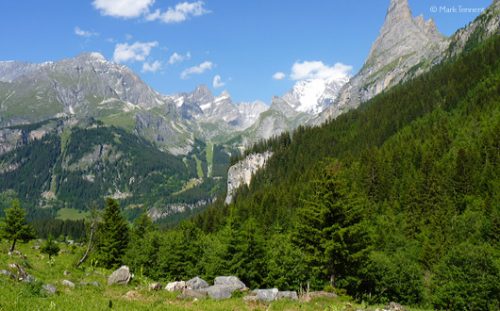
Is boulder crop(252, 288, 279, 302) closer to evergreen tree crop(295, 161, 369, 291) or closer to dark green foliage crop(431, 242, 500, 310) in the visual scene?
evergreen tree crop(295, 161, 369, 291)

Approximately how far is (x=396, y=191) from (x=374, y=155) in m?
20.9

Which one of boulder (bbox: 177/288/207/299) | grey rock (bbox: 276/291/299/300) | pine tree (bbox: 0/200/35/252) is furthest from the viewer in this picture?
pine tree (bbox: 0/200/35/252)

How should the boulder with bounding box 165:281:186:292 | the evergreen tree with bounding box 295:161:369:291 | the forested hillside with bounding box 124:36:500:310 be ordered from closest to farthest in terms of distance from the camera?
the boulder with bounding box 165:281:186:292
the evergreen tree with bounding box 295:161:369:291
the forested hillside with bounding box 124:36:500:310

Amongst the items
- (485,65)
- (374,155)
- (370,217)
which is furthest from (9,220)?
(485,65)

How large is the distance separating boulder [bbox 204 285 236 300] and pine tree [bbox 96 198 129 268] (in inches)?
1847

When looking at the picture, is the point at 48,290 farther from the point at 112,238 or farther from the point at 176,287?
the point at 112,238

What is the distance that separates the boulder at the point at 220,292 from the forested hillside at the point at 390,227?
38.6 ft

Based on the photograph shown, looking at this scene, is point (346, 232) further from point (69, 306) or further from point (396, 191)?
point (396, 191)

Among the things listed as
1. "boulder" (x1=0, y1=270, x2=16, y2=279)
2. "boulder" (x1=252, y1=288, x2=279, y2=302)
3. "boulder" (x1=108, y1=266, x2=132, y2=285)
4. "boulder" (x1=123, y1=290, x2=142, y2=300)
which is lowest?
"boulder" (x1=252, y1=288, x2=279, y2=302)

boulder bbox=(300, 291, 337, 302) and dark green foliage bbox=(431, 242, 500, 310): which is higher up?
boulder bbox=(300, 291, 337, 302)

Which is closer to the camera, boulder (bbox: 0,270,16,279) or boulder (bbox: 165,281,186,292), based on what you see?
boulder (bbox: 0,270,16,279)

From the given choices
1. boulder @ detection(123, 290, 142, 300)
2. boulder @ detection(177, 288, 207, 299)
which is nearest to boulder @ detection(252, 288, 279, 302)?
boulder @ detection(177, 288, 207, 299)

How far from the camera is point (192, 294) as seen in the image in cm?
2764

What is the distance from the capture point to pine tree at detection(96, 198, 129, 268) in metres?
71.9
